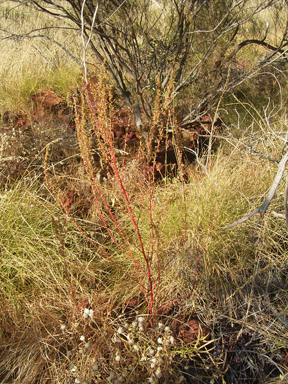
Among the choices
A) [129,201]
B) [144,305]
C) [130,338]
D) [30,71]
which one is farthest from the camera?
[30,71]

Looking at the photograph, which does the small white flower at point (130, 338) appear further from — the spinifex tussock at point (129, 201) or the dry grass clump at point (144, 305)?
the spinifex tussock at point (129, 201)

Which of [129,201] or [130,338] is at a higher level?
[129,201]

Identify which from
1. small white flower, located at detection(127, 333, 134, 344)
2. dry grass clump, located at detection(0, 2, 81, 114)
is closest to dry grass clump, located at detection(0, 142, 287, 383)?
small white flower, located at detection(127, 333, 134, 344)

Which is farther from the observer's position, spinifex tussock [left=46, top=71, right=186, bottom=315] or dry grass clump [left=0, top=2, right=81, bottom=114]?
dry grass clump [left=0, top=2, right=81, bottom=114]

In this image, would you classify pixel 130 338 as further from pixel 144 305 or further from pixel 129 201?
pixel 129 201

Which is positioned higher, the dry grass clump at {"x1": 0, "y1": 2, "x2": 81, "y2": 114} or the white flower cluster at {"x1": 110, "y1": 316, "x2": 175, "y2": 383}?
the dry grass clump at {"x1": 0, "y1": 2, "x2": 81, "y2": 114}

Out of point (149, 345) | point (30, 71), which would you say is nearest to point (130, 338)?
point (149, 345)

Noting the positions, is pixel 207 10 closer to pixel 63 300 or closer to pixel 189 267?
pixel 189 267

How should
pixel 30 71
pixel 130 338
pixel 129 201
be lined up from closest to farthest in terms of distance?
pixel 129 201, pixel 130 338, pixel 30 71

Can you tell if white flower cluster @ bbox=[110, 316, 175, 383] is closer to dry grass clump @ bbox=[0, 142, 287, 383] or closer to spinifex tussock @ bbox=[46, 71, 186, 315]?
dry grass clump @ bbox=[0, 142, 287, 383]

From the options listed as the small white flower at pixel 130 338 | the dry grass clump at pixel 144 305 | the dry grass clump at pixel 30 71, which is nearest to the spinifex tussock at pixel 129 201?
the dry grass clump at pixel 144 305

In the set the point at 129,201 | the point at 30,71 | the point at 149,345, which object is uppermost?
the point at 30,71

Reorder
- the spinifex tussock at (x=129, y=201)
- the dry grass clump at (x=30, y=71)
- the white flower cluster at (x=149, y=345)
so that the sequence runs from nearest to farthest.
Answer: the spinifex tussock at (x=129, y=201), the white flower cluster at (x=149, y=345), the dry grass clump at (x=30, y=71)

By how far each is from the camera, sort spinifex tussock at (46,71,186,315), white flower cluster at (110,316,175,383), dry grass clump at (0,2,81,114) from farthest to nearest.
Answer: dry grass clump at (0,2,81,114) < white flower cluster at (110,316,175,383) < spinifex tussock at (46,71,186,315)
